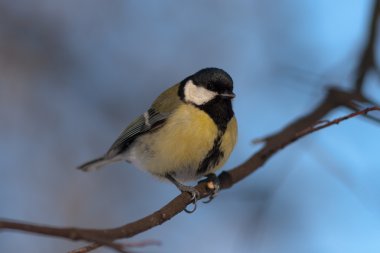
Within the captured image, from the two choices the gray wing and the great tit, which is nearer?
the great tit

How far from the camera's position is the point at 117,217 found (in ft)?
11.9

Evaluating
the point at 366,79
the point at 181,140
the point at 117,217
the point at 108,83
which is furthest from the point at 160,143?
the point at 108,83

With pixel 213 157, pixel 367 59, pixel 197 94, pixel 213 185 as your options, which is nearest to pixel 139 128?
pixel 197 94

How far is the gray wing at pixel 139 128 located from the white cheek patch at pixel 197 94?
14 centimetres

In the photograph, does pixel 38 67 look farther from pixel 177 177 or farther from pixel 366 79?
pixel 366 79

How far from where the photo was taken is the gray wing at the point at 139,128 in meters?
2.51

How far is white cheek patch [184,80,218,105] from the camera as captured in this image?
240cm

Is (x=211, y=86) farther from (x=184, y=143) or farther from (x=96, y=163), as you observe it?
(x=96, y=163)

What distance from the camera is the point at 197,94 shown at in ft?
8.02

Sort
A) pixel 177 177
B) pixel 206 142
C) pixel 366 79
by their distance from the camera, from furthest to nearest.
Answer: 1. pixel 366 79
2. pixel 177 177
3. pixel 206 142

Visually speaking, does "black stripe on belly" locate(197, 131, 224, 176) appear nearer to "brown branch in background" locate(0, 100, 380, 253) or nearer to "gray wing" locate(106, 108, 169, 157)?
"brown branch in background" locate(0, 100, 380, 253)

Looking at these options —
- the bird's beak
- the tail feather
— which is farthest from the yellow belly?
the tail feather

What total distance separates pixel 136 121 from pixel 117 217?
1162 mm

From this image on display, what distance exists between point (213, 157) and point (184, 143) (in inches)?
6.2
